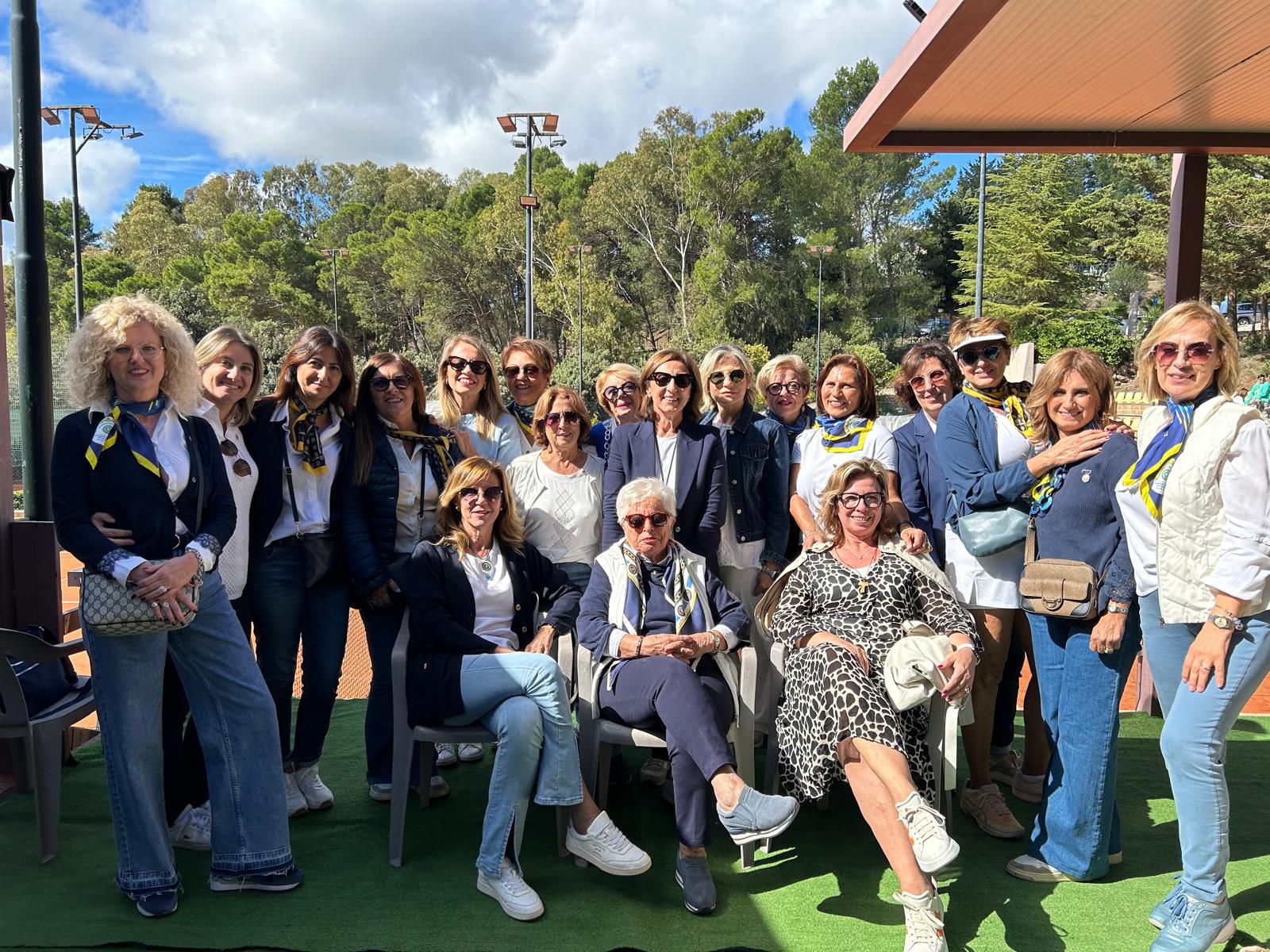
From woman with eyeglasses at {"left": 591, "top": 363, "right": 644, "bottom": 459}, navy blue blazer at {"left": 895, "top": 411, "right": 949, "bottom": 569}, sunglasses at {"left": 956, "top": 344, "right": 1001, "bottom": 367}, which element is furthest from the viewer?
woman with eyeglasses at {"left": 591, "top": 363, "right": 644, "bottom": 459}

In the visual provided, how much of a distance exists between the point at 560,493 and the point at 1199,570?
2.26m

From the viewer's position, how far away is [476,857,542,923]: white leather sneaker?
2.93m

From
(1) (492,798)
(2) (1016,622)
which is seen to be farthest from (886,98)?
(1) (492,798)

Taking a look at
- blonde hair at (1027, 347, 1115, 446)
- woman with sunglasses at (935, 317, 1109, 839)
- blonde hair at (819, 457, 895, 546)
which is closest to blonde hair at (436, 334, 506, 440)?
blonde hair at (819, 457, 895, 546)

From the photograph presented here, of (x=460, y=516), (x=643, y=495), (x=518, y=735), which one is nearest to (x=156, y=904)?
(x=518, y=735)

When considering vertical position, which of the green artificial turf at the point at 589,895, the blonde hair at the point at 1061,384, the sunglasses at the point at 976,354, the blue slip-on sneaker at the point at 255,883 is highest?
the sunglasses at the point at 976,354

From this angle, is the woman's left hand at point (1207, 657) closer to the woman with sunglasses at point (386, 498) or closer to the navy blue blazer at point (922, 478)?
the navy blue blazer at point (922, 478)

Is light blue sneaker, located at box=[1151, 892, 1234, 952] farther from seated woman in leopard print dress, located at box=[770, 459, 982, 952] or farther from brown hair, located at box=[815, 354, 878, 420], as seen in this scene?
brown hair, located at box=[815, 354, 878, 420]

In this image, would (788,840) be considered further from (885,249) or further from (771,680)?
(885,249)

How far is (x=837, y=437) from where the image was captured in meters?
4.01

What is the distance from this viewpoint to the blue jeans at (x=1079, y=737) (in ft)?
10.1

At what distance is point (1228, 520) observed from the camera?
8.32 ft

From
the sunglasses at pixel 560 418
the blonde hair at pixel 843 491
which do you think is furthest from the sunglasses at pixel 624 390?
the blonde hair at pixel 843 491

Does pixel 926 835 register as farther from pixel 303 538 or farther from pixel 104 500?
pixel 104 500
